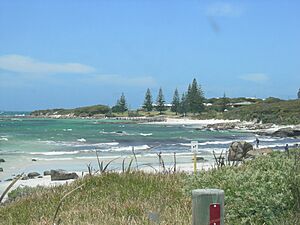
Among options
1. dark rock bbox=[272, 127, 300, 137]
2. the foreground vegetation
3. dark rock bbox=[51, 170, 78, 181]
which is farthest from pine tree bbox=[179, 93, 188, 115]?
the foreground vegetation

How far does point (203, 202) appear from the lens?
156 inches

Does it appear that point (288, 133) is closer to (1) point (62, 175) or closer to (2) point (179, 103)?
(1) point (62, 175)

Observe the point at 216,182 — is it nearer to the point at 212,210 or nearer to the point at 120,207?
the point at 120,207

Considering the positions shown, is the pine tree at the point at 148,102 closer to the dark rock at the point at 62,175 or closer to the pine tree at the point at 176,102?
the pine tree at the point at 176,102

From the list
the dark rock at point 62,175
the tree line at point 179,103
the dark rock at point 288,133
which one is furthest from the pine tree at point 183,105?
the dark rock at point 62,175

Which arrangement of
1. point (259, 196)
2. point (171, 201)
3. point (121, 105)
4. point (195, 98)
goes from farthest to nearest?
1. point (121, 105)
2. point (195, 98)
3. point (171, 201)
4. point (259, 196)

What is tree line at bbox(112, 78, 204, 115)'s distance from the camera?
128875mm

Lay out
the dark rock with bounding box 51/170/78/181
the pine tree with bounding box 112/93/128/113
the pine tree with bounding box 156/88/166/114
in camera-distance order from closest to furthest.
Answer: the dark rock with bounding box 51/170/78/181
the pine tree with bounding box 156/88/166/114
the pine tree with bounding box 112/93/128/113

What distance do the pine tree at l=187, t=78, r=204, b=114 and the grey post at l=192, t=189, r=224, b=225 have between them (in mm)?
124228

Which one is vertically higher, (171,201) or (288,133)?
(171,201)

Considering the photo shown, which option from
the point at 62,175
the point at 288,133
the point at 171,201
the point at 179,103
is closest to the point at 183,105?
the point at 179,103

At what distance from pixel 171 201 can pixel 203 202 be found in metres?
3.77

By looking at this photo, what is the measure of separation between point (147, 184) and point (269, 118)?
3332 inches

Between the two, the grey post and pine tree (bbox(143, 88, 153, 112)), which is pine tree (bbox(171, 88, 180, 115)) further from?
the grey post
